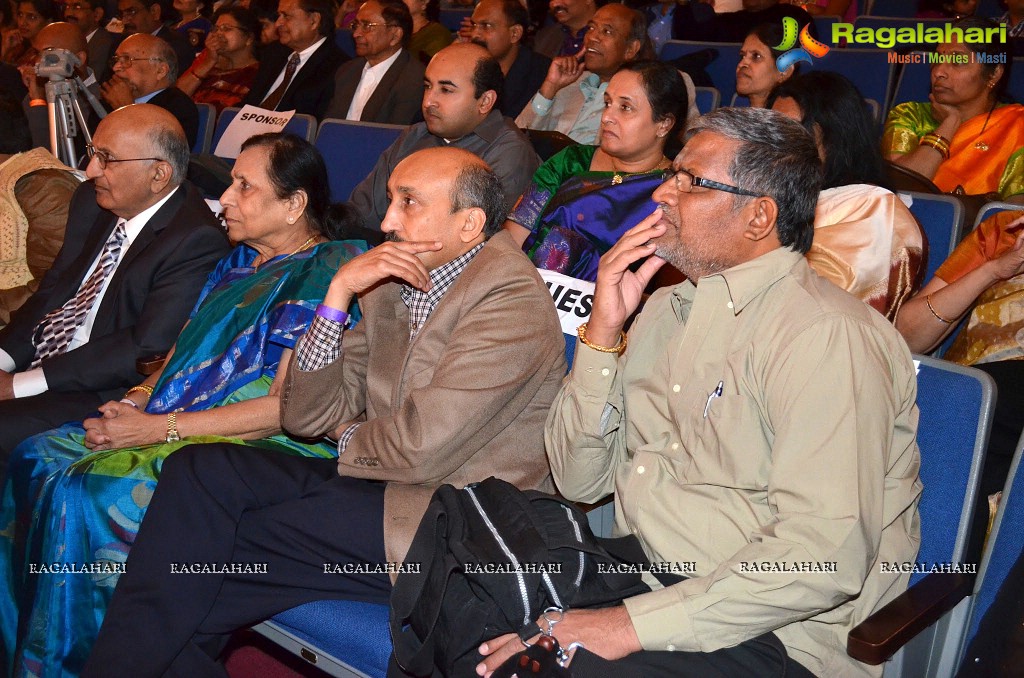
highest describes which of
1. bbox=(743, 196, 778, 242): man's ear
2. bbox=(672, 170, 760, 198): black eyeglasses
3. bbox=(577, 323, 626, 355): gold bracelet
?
bbox=(672, 170, 760, 198): black eyeglasses

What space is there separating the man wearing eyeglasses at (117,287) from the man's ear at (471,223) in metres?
1.09

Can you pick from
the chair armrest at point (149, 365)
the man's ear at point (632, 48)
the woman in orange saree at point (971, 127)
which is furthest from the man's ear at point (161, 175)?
the woman in orange saree at point (971, 127)

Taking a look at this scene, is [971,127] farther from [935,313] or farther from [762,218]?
[762,218]

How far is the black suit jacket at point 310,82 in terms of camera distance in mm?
5391

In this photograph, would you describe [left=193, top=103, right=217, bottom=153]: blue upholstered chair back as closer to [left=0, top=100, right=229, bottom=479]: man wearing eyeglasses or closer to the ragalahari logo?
[left=0, top=100, right=229, bottom=479]: man wearing eyeglasses

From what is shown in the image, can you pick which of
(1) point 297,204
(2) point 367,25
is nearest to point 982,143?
(1) point 297,204

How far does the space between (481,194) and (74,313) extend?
62.9 inches

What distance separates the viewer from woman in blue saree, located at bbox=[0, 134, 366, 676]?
2156 mm

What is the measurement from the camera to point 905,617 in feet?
4.91

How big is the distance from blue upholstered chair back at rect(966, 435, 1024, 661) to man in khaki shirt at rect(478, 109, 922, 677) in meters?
0.15

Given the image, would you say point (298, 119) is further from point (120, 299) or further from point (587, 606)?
point (587, 606)

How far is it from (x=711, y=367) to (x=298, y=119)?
3062 mm

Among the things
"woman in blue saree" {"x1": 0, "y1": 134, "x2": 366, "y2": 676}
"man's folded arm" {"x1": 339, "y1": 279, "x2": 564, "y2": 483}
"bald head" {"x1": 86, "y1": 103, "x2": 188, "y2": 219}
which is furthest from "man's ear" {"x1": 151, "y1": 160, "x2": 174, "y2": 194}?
"man's folded arm" {"x1": 339, "y1": 279, "x2": 564, "y2": 483}

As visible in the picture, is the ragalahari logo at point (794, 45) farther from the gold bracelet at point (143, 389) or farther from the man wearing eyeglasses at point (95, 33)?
the man wearing eyeglasses at point (95, 33)
